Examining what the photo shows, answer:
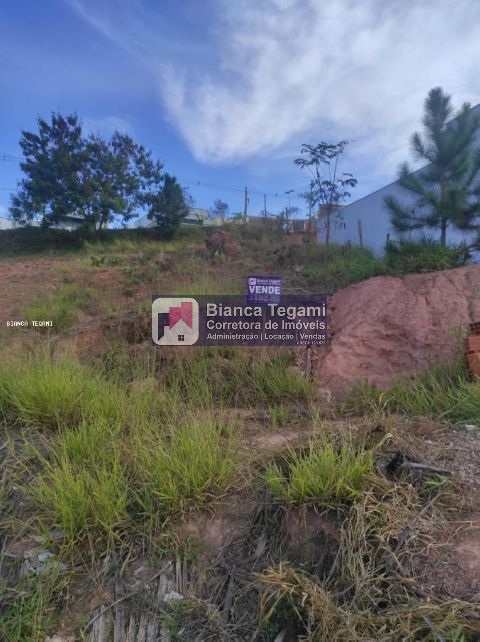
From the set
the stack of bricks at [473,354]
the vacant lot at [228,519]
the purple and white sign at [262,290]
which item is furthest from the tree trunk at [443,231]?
the vacant lot at [228,519]

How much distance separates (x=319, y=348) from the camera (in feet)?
14.2

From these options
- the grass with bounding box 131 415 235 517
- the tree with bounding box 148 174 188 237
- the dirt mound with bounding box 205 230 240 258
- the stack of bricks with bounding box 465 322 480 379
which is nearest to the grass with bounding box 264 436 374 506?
the grass with bounding box 131 415 235 517

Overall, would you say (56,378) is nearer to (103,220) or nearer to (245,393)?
(245,393)

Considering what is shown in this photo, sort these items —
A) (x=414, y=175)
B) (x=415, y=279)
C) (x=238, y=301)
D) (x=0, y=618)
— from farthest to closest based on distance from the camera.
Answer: (x=414, y=175) → (x=238, y=301) → (x=415, y=279) → (x=0, y=618)

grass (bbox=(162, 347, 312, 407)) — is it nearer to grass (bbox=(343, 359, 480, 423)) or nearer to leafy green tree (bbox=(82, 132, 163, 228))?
grass (bbox=(343, 359, 480, 423))

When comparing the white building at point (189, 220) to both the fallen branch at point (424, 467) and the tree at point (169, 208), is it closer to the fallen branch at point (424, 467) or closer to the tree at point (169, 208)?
the tree at point (169, 208)

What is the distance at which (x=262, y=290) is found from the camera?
462 cm

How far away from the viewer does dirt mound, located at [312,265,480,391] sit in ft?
12.4

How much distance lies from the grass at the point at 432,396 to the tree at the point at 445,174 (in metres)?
3.03

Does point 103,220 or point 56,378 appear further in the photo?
point 103,220

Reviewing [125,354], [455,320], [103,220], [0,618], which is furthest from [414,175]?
[103,220]

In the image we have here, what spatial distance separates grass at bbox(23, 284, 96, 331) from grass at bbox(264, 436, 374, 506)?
421cm

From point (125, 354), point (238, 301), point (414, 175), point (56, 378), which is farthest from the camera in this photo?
point (414, 175)

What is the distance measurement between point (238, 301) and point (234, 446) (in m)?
3.24
